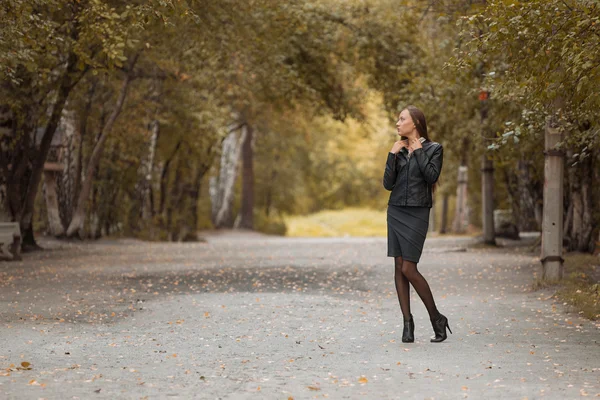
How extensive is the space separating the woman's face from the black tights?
112 centimetres

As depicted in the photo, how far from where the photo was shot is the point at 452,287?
50.8 feet

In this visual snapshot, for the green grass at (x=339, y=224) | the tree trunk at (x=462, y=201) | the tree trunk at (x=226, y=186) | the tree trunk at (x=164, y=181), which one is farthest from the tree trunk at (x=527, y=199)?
the green grass at (x=339, y=224)

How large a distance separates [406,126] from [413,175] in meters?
0.45

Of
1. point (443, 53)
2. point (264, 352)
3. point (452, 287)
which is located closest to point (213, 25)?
point (443, 53)

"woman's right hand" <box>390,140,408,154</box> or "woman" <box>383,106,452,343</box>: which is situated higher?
"woman's right hand" <box>390,140,408,154</box>

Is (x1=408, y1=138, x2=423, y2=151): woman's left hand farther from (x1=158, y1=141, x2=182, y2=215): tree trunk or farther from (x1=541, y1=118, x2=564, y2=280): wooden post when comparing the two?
(x1=158, y1=141, x2=182, y2=215): tree trunk

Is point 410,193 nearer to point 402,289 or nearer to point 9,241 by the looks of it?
point 402,289

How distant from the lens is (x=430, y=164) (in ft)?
29.3

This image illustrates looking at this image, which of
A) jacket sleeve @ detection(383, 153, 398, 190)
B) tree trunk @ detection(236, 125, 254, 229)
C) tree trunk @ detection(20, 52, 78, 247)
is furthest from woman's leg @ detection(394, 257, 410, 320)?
tree trunk @ detection(236, 125, 254, 229)

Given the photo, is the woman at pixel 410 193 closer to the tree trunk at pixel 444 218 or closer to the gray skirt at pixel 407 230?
the gray skirt at pixel 407 230

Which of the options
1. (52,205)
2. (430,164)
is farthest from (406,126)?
(52,205)

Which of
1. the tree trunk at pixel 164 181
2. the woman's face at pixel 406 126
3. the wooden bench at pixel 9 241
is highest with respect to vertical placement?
the tree trunk at pixel 164 181

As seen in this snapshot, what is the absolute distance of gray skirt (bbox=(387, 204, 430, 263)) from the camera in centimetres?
905

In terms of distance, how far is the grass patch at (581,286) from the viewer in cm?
1168
